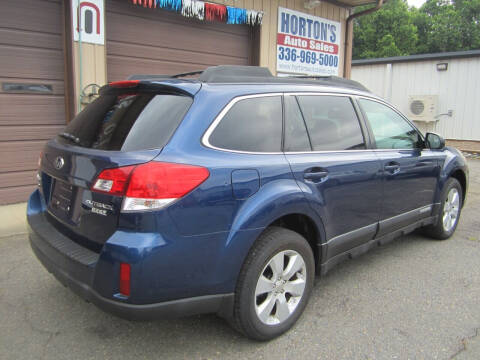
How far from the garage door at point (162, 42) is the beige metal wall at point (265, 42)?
0.30 metres

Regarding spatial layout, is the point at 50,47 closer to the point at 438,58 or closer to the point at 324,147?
the point at 324,147

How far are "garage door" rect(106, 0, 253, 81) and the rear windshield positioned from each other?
374 cm

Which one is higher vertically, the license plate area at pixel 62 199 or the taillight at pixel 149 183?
the taillight at pixel 149 183

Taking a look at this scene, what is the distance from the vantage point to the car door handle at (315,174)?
→ 2775 millimetres

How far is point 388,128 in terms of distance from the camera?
12.5 feet

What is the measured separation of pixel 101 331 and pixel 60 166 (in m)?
1.12

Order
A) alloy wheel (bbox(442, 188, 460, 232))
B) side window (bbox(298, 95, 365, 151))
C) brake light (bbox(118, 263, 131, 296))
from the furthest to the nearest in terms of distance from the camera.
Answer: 1. alloy wheel (bbox(442, 188, 460, 232))
2. side window (bbox(298, 95, 365, 151))
3. brake light (bbox(118, 263, 131, 296))

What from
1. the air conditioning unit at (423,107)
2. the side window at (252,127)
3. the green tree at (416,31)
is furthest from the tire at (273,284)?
the green tree at (416,31)

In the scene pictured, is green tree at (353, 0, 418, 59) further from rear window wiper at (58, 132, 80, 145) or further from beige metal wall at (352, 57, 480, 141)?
rear window wiper at (58, 132, 80, 145)

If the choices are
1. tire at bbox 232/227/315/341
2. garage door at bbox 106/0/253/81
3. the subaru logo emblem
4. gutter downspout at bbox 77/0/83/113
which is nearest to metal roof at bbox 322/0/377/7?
garage door at bbox 106/0/253/81

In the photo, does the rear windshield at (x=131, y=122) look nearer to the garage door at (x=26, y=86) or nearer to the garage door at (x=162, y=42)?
the garage door at (x=26, y=86)

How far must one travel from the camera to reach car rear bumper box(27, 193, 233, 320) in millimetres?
2123

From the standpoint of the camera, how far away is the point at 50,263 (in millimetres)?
2512

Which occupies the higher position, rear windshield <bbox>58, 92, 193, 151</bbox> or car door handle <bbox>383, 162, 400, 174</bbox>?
rear windshield <bbox>58, 92, 193, 151</bbox>
